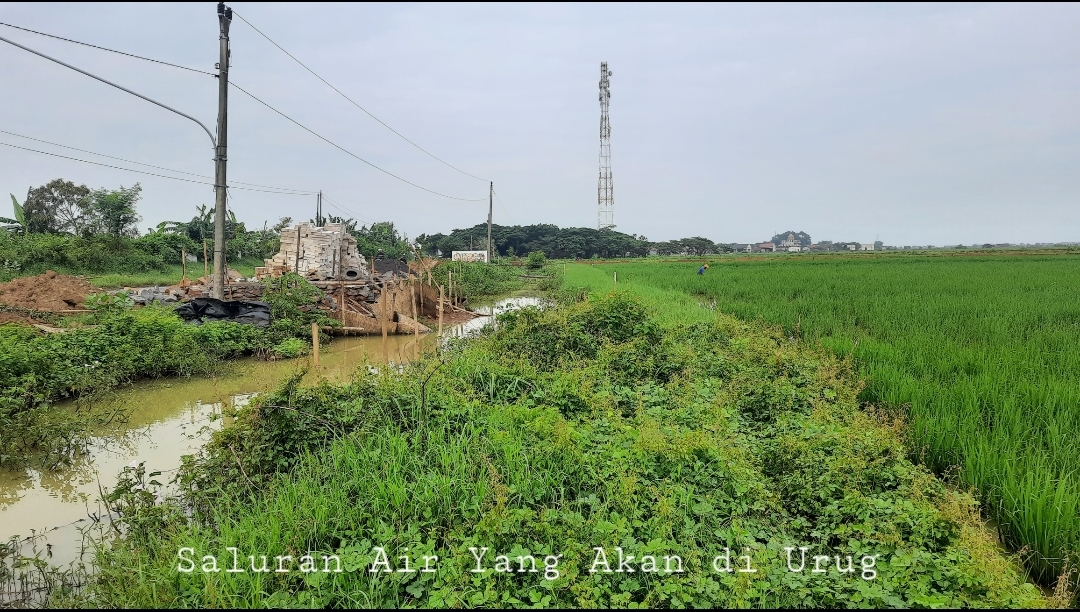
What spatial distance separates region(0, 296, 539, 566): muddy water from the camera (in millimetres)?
3900

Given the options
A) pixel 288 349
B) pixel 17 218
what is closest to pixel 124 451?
pixel 288 349

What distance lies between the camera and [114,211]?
2980 centimetres

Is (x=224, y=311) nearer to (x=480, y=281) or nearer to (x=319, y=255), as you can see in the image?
(x=319, y=255)

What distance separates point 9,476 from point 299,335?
20.6ft

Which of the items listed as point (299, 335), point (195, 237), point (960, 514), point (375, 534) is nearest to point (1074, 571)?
point (960, 514)

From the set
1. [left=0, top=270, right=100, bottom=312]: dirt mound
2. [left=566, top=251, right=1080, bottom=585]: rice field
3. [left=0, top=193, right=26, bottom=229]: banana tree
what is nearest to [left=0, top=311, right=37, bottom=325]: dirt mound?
[left=0, top=270, right=100, bottom=312]: dirt mound

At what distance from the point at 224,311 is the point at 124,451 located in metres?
5.82

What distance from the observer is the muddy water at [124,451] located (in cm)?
390

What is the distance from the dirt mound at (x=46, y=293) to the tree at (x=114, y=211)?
1911 cm

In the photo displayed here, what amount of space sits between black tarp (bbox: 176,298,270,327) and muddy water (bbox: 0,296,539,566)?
5.38 ft

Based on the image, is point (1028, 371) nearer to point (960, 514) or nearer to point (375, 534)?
point (960, 514)

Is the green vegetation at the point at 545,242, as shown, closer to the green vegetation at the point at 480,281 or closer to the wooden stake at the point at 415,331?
the green vegetation at the point at 480,281

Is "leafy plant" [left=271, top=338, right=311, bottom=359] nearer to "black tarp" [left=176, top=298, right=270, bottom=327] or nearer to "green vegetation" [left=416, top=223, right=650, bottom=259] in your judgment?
"black tarp" [left=176, top=298, right=270, bottom=327]

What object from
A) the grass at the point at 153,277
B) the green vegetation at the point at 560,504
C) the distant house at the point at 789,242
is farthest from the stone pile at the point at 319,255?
the distant house at the point at 789,242
